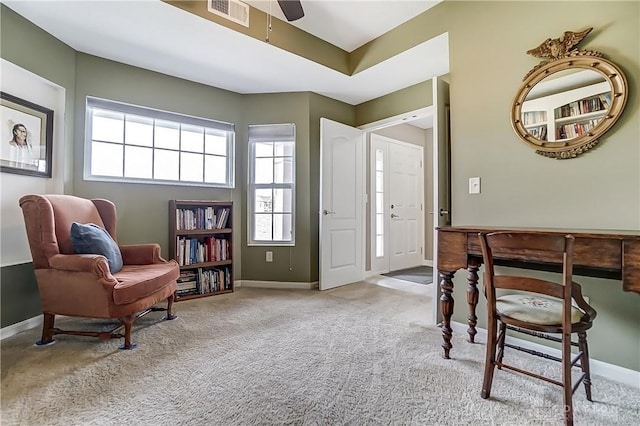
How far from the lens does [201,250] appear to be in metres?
3.29

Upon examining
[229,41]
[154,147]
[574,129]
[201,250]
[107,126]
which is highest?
[229,41]

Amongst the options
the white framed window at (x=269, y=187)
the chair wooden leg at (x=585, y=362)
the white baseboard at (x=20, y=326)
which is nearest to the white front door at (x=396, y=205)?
the white framed window at (x=269, y=187)

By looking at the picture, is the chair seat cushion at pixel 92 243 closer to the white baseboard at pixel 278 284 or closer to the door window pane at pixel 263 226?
the white baseboard at pixel 278 284

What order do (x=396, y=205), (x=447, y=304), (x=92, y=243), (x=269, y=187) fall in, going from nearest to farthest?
(x=447, y=304) < (x=92, y=243) < (x=269, y=187) < (x=396, y=205)

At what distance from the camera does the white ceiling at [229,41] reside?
2.23 meters

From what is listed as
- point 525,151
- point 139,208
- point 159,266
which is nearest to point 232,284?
point 159,266

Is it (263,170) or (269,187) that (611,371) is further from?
(263,170)

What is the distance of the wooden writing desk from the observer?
4.08ft

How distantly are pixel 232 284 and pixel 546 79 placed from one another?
3355 millimetres

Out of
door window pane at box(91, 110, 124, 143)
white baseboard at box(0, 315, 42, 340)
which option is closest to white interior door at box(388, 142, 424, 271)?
door window pane at box(91, 110, 124, 143)

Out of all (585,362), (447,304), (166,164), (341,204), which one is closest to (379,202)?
(341,204)

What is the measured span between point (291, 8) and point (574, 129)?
1.95 meters

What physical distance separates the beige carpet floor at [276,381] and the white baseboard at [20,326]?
0.09 meters

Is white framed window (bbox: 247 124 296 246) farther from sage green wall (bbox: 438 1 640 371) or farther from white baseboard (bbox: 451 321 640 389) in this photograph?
white baseboard (bbox: 451 321 640 389)
